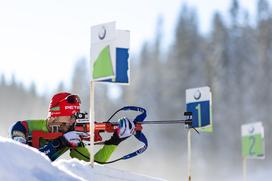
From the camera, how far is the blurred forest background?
37062 millimetres

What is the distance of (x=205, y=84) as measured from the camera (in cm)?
3962

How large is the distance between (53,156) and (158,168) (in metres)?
29.9

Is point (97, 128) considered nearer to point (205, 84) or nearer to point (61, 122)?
point (61, 122)

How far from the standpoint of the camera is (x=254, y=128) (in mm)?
11539

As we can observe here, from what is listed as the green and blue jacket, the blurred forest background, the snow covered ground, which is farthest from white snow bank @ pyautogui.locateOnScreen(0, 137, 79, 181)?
the blurred forest background

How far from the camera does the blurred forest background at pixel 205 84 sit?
37.1 m

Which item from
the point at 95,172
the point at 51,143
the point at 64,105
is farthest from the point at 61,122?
the point at 95,172

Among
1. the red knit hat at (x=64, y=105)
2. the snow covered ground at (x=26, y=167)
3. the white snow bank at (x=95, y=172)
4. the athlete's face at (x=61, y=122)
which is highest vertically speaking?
the red knit hat at (x=64, y=105)

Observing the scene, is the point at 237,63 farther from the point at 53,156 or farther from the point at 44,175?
the point at 44,175

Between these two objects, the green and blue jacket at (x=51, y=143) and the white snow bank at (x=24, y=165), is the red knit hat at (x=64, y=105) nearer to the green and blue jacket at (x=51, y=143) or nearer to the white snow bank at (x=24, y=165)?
the green and blue jacket at (x=51, y=143)

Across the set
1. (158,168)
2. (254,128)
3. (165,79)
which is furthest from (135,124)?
(165,79)

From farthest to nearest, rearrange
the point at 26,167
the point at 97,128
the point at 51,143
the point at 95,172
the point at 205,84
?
1. the point at 205,84
2. the point at 97,128
3. the point at 51,143
4. the point at 95,172
5. the point at 26,167

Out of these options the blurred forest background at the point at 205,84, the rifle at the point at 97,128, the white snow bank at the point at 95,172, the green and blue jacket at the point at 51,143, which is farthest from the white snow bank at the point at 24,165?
the blurred forest background at the point at 205,84

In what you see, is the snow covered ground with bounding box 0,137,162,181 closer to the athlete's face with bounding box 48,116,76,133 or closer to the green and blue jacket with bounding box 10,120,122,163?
the green and blue jacket with bounding box 10,120,122,163
